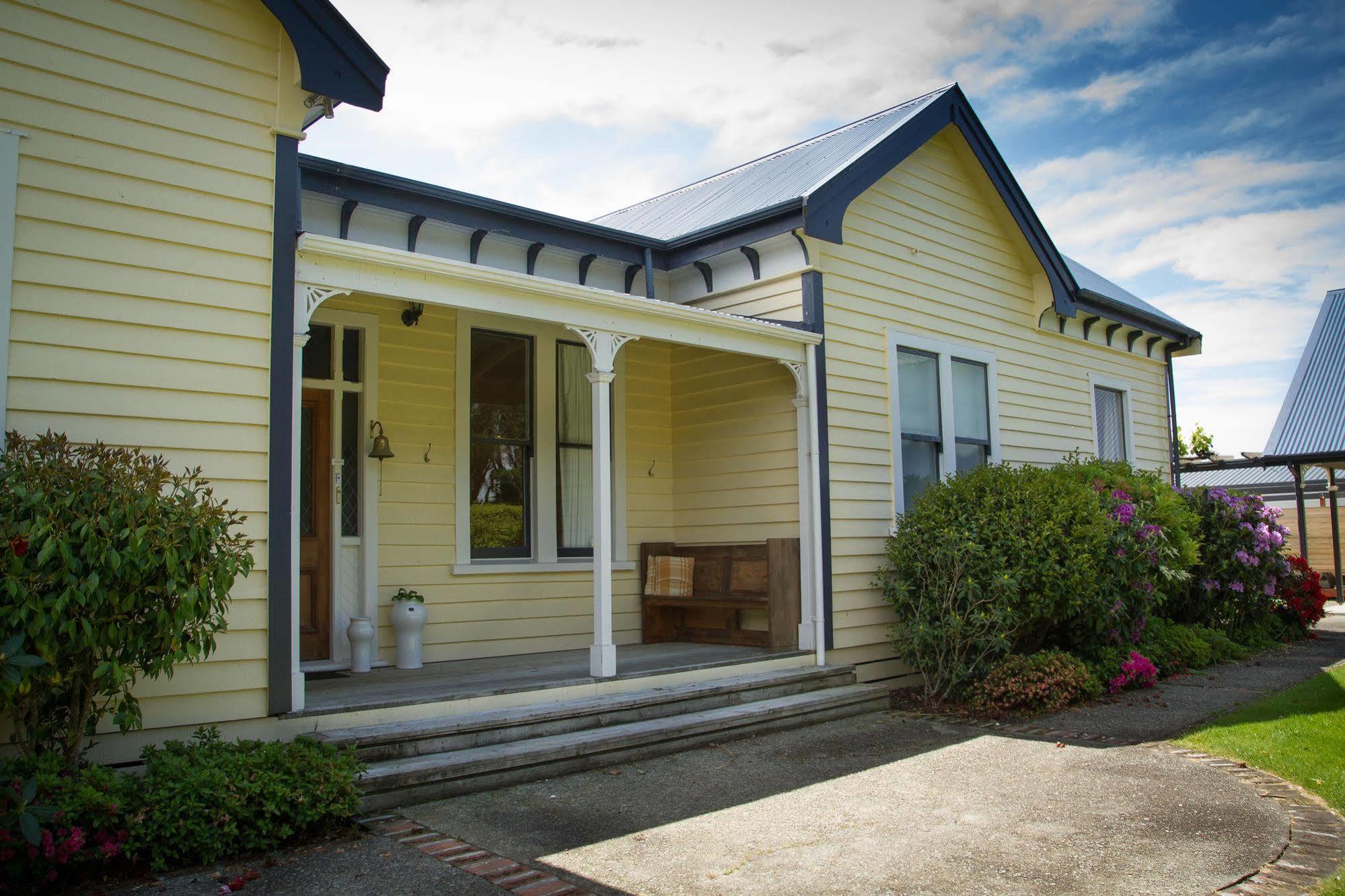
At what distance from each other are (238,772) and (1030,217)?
978 centimetres

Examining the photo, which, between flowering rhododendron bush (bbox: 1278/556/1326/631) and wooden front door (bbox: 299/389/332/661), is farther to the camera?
flowering rhododendron bush (bbox: 1278/556/1326/631)

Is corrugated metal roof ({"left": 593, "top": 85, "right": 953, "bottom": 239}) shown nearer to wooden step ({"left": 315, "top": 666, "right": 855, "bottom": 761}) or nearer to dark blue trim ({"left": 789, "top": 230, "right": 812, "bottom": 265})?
dark blue trim ({"left": 789, "top": 230, "right": 812, "bottom": 265})

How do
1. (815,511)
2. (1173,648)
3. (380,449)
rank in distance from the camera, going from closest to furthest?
1. (380,449)
2. (815,511)
3. (1173,648)

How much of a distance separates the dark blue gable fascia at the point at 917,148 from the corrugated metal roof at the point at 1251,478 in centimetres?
1742

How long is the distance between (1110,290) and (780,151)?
5.91 meters

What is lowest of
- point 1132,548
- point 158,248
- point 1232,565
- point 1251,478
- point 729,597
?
point 729,597

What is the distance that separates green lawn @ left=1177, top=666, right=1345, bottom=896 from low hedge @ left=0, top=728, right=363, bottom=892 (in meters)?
5.17

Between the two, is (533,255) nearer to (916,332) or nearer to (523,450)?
(523,450)

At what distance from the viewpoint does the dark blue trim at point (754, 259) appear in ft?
29.2

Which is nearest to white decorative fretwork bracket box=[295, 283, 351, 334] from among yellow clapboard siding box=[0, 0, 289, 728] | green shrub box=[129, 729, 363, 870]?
yellow clapboard siding box=[0, 0, 289, 728]

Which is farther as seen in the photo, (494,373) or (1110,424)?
(1110,424)

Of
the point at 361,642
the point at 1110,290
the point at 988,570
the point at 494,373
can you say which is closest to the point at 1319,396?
the point at 1110,290

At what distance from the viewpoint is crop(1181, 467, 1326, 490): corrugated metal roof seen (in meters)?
26.1

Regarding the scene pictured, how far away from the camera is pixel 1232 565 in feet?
37.5
